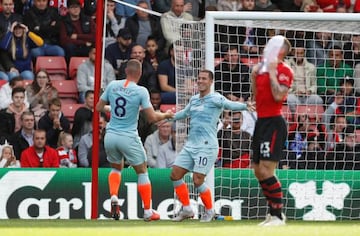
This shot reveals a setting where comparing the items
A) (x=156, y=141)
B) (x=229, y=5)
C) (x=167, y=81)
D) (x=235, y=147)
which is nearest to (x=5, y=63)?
(x=167, y=81)

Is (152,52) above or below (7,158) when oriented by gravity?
above

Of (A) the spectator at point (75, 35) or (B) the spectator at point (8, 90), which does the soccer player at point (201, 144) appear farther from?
(A) the spectator at point (75, 35)

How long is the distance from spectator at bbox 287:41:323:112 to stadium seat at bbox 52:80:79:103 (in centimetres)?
397

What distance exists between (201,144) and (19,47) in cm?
633

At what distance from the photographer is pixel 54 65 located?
22.5 meters

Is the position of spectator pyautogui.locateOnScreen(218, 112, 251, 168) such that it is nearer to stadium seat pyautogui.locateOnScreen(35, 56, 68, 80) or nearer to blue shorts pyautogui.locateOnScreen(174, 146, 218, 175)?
blue shorts pyautogui.locateOnScreen(174, 146, 218, 175)

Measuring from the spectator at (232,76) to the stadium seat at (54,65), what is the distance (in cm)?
341

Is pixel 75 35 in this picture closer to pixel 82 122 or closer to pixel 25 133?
pixel 82 122

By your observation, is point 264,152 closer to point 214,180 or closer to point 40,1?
point 214,180

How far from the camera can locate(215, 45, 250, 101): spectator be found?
2006 centimetres

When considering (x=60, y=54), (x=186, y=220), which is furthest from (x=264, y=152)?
(x=60, y=54)

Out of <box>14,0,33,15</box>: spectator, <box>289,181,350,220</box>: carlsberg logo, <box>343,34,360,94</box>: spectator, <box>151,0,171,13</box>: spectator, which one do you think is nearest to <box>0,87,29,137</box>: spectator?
<box>14,0,33,15</box>: spectator

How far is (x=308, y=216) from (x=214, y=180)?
1.67 meters

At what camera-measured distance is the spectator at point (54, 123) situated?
20.9 metres
